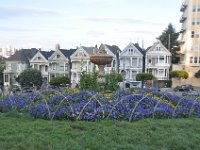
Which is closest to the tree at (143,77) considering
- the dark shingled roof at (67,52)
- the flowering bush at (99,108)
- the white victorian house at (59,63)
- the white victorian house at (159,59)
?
the white victorian house at (159,59)

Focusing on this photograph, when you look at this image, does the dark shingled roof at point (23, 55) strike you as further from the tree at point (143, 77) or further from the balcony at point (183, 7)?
the balcony at point (183, 7)

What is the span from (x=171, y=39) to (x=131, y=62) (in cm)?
1718

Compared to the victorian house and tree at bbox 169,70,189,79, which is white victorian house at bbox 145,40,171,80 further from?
the victorian house

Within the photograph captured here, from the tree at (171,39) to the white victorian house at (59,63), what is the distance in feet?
73.6

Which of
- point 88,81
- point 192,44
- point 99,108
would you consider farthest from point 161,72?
point 99,108

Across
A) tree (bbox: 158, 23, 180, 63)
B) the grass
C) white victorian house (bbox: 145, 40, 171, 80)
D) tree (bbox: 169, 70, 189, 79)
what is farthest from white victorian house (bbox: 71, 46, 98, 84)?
the grass

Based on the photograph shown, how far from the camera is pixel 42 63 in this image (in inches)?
2547

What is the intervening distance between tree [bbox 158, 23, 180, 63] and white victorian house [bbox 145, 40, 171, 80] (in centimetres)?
1007

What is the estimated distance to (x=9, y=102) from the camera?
40.4ft

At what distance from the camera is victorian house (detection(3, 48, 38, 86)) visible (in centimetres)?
6831

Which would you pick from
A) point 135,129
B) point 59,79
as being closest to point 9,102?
point 135,129

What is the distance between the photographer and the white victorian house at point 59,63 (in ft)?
207

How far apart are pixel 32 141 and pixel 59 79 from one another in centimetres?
4880

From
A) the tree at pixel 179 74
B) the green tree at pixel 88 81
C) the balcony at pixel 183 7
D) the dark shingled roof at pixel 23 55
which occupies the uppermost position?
the balcony at pixel 183 7
